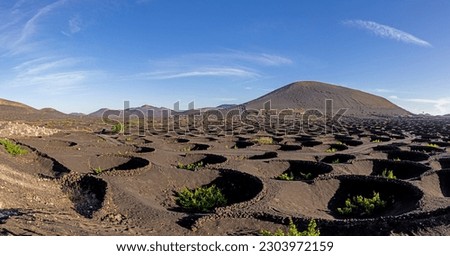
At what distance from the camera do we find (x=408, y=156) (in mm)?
25328

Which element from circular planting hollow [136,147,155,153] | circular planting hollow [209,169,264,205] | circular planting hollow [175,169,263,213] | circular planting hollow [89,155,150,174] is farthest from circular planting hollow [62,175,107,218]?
circular planting hollow [136,147,155,153]

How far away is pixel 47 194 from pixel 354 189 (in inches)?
466

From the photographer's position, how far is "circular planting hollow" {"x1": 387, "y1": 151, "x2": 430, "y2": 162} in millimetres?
24469

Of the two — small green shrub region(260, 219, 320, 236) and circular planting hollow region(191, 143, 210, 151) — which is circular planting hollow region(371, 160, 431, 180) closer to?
small green shrub region(260, 219, 320, 236)

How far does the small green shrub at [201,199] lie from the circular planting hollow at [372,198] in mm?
4210

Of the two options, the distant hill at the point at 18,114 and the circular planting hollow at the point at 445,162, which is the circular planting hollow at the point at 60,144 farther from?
the distant hill at the point at 18,114

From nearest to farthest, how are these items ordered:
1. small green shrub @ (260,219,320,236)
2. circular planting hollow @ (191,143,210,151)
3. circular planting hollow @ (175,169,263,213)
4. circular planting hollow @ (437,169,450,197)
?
small green shrub @ (260,219,320,236) < circular planting hollow @ (175,169,263,213) < circular planting hollow @ (437,169,450,197) < circular planting hollow @ (191,143,210,151)

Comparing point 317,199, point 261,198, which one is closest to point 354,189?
point 317,199

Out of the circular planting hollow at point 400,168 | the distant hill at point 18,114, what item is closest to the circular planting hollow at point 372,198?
the circular planting hollow at point 400,168

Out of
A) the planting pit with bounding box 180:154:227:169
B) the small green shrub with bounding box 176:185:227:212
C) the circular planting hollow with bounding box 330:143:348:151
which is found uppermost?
the circular planting hollow with bounding box 330:143:348:151

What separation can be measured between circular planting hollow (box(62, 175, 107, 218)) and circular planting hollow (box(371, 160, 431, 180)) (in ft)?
43.9

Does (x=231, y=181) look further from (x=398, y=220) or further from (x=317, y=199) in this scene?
(x=398, y=220)

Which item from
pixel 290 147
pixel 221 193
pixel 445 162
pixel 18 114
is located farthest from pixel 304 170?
pixel 18 114

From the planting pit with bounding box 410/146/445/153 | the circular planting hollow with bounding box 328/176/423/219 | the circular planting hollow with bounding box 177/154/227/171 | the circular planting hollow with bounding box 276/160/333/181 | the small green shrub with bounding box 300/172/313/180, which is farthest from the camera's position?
the planting pit with bounding box 410/146/445/153
